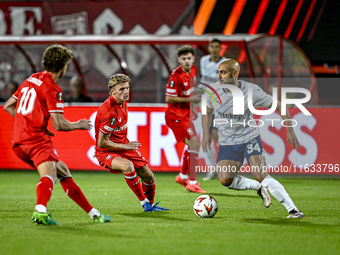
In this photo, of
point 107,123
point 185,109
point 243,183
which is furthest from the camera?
point 185,109

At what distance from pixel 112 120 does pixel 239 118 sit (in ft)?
4.52

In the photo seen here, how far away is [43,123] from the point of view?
16.2 feet

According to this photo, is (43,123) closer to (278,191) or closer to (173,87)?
(278,191)

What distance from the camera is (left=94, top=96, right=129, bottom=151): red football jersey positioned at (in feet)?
18.9

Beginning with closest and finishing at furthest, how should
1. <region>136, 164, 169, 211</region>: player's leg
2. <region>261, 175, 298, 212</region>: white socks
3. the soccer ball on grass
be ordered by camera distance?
1. <region>261, 175, 298, 212</region>: white socks
2. the soccer ball on grass
3. <region>136, 164, 169, 211</region>: player's leg

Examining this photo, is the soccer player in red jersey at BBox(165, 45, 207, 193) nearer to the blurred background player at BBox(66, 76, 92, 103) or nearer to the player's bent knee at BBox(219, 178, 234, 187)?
the player's bent knee at BBox(219, 178, 234, 187)

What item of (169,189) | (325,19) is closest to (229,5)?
(325,19)

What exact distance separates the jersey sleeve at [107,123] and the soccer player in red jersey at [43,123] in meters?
0.85

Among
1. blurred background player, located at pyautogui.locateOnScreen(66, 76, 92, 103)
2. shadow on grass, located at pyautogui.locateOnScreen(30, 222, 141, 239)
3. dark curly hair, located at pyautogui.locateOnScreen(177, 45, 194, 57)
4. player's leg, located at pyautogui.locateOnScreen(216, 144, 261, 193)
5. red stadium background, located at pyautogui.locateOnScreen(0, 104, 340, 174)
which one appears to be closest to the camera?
shadow on grass, located at pyautogui.locateOnScreen(30, 222, 141, 239)

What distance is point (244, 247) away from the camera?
4.14 meters

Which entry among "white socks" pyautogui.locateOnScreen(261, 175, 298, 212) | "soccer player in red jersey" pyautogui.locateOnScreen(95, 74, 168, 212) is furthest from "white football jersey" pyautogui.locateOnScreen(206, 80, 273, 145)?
"soccer player in red jersey" pyautogui.locateOnScreen(95, 74, 168, 212)

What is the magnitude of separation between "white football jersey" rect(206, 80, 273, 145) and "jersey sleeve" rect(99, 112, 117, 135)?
121 centimetres

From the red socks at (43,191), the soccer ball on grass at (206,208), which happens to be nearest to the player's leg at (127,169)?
the soccer ball on grass at (206,208)

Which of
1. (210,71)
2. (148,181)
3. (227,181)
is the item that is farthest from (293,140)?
(210,71)
